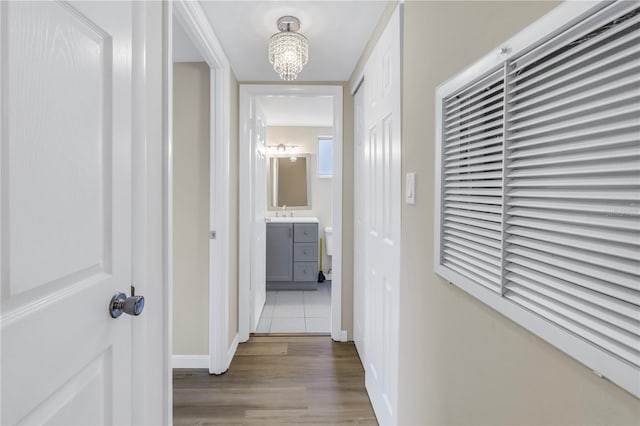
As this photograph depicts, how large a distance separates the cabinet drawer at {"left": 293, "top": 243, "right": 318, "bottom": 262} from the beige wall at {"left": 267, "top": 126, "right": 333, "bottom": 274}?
54 cm

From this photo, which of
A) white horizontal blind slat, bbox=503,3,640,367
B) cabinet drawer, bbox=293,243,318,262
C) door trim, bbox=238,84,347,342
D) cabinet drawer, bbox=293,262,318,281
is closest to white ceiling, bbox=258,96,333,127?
door trim, bbox=238,84,347,342

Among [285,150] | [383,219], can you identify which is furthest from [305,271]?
[383,219]

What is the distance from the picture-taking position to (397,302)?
4.90 ft

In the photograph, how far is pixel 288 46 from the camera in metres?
1.87

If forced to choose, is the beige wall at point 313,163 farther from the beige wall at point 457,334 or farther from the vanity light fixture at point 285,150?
the beige wall at point 457,334

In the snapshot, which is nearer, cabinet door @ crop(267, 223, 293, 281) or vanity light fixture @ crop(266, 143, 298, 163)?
cabinet door @ crop(267, 223, 293, 281)

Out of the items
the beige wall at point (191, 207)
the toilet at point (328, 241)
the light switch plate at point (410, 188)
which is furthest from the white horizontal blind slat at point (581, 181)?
the toilet at point (328, 241)

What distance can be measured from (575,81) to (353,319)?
2.52 metres

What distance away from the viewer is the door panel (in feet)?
4.95

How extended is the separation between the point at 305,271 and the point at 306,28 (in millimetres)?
2973

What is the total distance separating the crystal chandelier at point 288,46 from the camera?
1858mm

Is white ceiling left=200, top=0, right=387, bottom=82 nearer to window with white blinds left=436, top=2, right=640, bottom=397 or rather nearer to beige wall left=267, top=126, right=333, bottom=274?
window with white blinds left=436, top=2, right=640, bottom=397

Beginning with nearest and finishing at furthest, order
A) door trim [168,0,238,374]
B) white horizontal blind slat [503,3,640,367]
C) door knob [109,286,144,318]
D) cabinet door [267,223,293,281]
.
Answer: white horizontal blind slat [503,3,640,367]
door knob [109,286,144,318]
door trim [168,0,238,374]
cabinet door [267,223,293,281]

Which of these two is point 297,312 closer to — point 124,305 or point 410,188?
point 410,188
